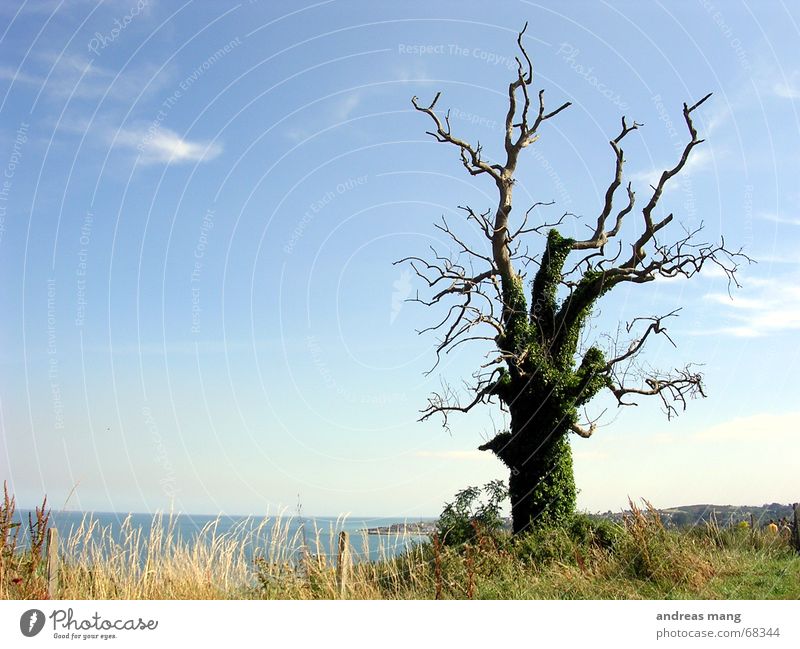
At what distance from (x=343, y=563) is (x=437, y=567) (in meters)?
1.58

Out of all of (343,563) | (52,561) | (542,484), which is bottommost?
(343,563)

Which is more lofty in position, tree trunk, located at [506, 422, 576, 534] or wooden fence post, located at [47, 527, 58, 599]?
tree trunk, located at [506, 422, 576, 534]

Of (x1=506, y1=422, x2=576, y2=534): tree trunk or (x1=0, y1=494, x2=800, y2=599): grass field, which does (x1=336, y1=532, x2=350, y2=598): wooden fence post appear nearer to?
(x1=0, y1=494, x2=800, y2=599): grass field

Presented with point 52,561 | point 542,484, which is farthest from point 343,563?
point 542,484

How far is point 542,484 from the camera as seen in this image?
1595 centimetres

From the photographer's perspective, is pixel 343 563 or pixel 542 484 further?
pixel 542 484

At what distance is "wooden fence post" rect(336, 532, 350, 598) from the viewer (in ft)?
29.5

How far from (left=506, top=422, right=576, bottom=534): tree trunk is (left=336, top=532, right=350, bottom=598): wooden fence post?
7208 millimetres

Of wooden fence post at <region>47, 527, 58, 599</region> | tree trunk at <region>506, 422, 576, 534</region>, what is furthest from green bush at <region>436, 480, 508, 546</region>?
wooden fence post at <region>47, 527, 58, 599</region>

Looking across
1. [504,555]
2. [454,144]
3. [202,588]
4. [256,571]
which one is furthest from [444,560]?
[454,144]

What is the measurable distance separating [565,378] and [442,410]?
300cm

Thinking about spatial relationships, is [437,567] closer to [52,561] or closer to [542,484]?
[52,561]

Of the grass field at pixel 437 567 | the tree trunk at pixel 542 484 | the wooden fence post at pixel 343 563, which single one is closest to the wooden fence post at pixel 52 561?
the grass field at pixel 437 567
